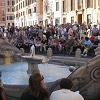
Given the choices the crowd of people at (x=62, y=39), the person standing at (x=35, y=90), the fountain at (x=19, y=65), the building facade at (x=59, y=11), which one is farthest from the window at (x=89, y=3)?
the person standing at (x=35, y=90)

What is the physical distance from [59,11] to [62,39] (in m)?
39.6

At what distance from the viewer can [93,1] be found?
174 feet

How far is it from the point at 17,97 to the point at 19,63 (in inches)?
445

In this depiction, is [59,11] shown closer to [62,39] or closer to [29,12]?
[29,12]

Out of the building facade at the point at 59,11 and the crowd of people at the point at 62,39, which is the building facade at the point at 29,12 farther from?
the crowd of people at the point at 62,39

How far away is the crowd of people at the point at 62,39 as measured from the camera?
82.8ft

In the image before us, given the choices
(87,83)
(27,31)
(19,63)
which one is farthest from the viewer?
(27,31)

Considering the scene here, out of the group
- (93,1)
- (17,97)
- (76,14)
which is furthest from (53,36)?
(76,14)

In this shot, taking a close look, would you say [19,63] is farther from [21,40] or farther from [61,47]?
[21,40]

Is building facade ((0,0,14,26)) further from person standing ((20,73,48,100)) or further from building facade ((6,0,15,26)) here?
person standing ((20,73,48,100))

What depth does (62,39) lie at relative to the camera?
91.9 feet

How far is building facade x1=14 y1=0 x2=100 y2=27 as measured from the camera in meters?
54.0

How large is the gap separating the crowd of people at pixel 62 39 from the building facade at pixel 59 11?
19.2 metres

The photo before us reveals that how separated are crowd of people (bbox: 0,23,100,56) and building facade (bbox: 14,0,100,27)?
19.2 metres
